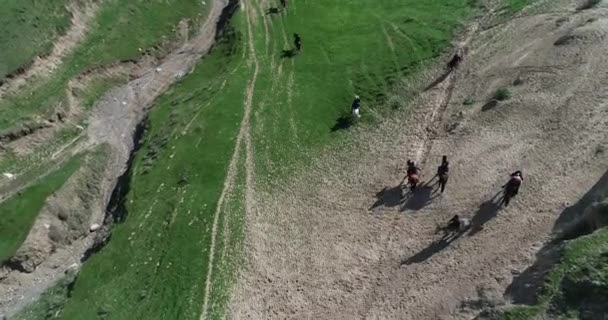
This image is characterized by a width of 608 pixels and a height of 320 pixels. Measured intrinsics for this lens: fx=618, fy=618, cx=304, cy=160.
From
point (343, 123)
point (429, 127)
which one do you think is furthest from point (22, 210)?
point (429, 127)

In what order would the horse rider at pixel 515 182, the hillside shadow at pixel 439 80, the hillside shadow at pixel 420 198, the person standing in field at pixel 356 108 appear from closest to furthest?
the horse rider at pixel 515 182
the hillside shadow at pixel 420 198
the person standing in field at pixel 356 108
the hillside shadow at pixel 439 80

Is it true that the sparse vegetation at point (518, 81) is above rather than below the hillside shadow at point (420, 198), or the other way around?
above

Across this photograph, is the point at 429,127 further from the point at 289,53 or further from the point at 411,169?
the point at 289,53

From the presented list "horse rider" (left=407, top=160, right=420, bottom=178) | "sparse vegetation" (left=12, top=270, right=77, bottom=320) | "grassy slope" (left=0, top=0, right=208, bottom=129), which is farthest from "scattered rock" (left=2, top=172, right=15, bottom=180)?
"horse rider" (left=407, top=160, right=420, bottom=178)

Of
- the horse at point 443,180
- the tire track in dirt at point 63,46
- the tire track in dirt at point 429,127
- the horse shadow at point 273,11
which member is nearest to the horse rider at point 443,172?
the horse at point 443,180

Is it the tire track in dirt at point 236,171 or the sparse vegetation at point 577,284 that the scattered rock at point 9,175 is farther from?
the sparse vegetation at point 577,284

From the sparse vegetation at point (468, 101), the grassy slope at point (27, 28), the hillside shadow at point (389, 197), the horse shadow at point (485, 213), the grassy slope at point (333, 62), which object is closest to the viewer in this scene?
the horse shadow at point (485, 213)

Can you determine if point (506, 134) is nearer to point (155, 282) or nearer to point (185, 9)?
point (155, 282)
